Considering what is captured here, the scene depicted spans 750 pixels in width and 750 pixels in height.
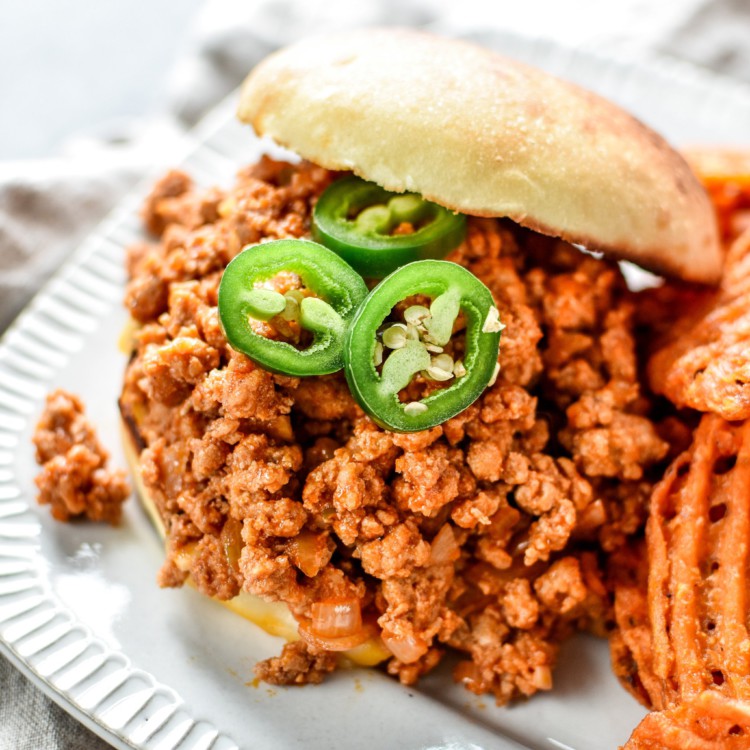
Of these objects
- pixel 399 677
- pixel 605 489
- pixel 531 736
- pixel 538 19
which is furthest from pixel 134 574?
pixel 538 19

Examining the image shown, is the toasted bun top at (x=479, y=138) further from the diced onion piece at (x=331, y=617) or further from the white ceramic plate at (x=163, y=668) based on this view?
the white ceramic plate at (x=163, y=668)

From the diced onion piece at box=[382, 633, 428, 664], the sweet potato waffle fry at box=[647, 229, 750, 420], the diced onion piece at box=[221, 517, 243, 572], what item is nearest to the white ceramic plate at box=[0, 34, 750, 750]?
the diced onion piece at box=[382, 633, 428, 664]

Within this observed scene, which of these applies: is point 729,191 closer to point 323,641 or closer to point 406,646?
point 406,646

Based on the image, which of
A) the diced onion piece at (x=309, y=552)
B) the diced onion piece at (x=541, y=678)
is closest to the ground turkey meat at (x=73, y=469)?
the diced onion piece at (x=309, y=552)

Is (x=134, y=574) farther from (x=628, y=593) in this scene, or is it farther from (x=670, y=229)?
(x=670, y=229)

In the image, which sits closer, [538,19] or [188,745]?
[188,745]

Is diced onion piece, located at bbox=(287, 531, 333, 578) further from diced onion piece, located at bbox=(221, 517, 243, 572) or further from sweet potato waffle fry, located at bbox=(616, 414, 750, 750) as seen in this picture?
sweet potato waffle fry, located at bbox=(616, 414, 750, 750)

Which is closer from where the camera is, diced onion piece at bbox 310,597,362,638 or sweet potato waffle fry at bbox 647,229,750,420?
diced onion piece at bbox 310,597,362,638
